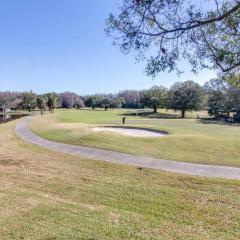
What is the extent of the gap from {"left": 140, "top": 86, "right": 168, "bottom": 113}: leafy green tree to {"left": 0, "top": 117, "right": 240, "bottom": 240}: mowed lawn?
3013 inches

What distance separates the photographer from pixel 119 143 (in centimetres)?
2416

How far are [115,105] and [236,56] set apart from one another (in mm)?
112776

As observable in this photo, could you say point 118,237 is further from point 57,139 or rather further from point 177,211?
point 57,139

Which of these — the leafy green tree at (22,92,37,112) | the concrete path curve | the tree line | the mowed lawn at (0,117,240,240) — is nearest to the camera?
the mowed lawn at (0,117,240,240)

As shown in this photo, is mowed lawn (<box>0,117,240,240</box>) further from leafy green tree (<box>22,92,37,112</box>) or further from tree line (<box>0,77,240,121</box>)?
leafy green tree (<box>22,92,37,112</box>)

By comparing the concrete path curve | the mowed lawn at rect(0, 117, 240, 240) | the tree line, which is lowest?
the concrete path curve

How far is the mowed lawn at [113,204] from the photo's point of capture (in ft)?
25.6

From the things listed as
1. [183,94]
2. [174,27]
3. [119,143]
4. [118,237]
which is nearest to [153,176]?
[118,237]

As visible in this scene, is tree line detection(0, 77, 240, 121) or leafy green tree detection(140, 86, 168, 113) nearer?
tree line detection(0, 77, 240, 121)

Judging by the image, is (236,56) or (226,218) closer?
(236,56)

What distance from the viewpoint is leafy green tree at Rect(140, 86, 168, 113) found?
9138 centimetres

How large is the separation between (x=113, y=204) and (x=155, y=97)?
8274cm

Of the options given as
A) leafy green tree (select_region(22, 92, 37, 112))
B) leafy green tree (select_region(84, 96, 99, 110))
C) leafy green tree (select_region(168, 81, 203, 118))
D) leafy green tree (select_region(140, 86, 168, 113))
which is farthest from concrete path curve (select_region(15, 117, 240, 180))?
leafy green tree (select_region(84, 96, 99, 110))

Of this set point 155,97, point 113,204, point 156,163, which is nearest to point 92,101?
point 155,97
